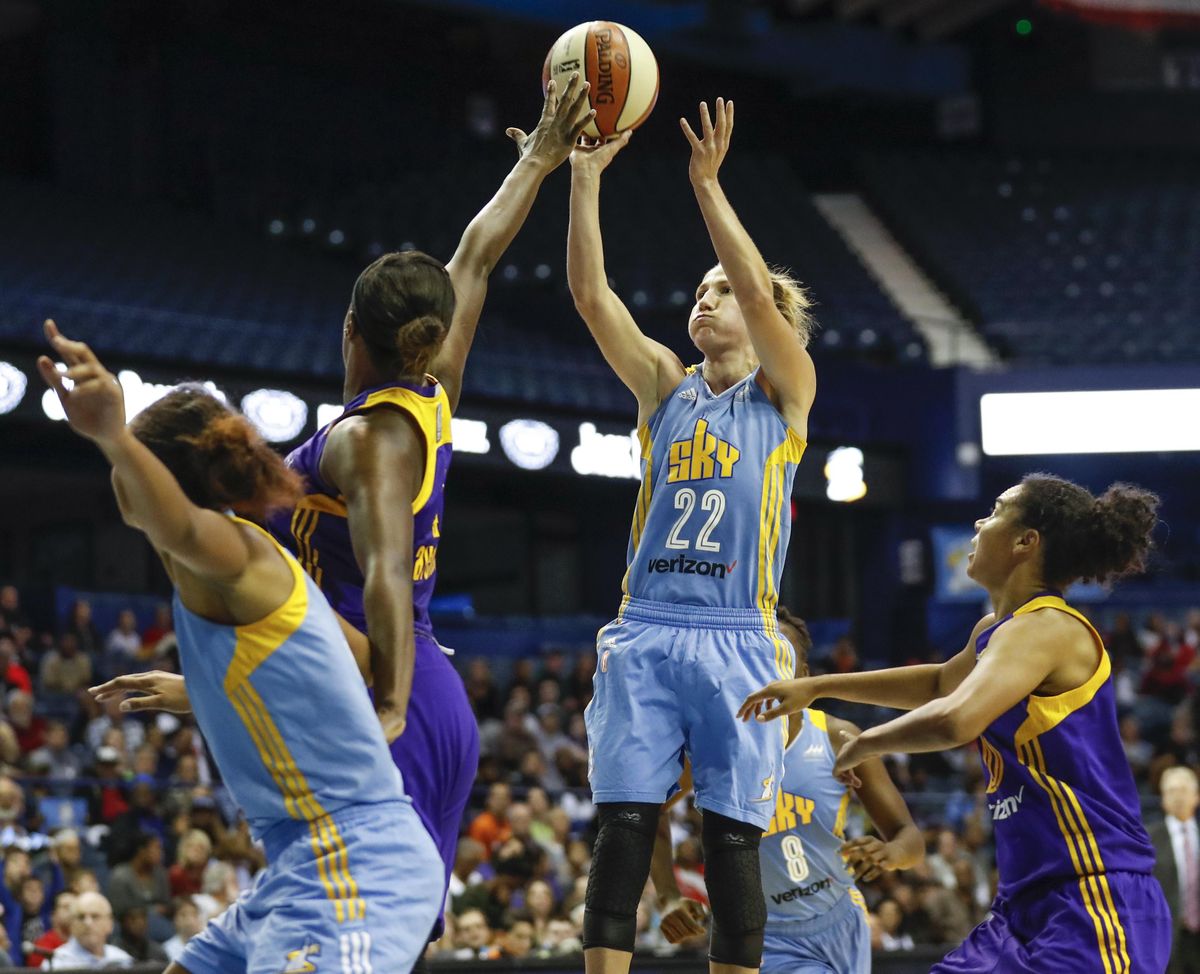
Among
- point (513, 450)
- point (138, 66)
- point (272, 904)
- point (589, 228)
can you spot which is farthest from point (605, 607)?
point (272, 904)

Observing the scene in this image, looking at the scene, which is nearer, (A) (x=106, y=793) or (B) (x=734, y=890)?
(B) (x=734, y=890)

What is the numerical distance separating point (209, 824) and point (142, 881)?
830 millimetres

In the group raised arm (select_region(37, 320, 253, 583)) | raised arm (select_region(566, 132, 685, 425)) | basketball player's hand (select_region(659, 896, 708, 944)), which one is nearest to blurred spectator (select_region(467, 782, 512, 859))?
basketball player's hand (select_region(659, 896, 708, 944))

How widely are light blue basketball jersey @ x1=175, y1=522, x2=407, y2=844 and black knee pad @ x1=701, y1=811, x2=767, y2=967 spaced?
4.33 feet

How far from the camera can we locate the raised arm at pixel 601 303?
430 centimetres

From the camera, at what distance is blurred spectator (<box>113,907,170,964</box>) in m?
8.16

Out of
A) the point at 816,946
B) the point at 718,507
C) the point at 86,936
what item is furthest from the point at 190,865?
the point at 718,507

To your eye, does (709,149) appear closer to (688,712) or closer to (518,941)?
(688,712)

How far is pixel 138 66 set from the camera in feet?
65.2

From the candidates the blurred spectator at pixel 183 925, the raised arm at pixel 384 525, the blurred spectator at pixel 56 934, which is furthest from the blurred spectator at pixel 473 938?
the raised arm at pixel 384 525

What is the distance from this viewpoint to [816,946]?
15.5 feet

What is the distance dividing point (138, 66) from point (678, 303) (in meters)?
7.30

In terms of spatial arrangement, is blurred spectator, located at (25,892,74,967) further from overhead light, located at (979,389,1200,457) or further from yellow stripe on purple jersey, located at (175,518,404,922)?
overhead light, located at (979,389,1200,457)

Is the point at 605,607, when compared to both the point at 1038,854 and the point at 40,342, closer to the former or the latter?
the point at 40,342
